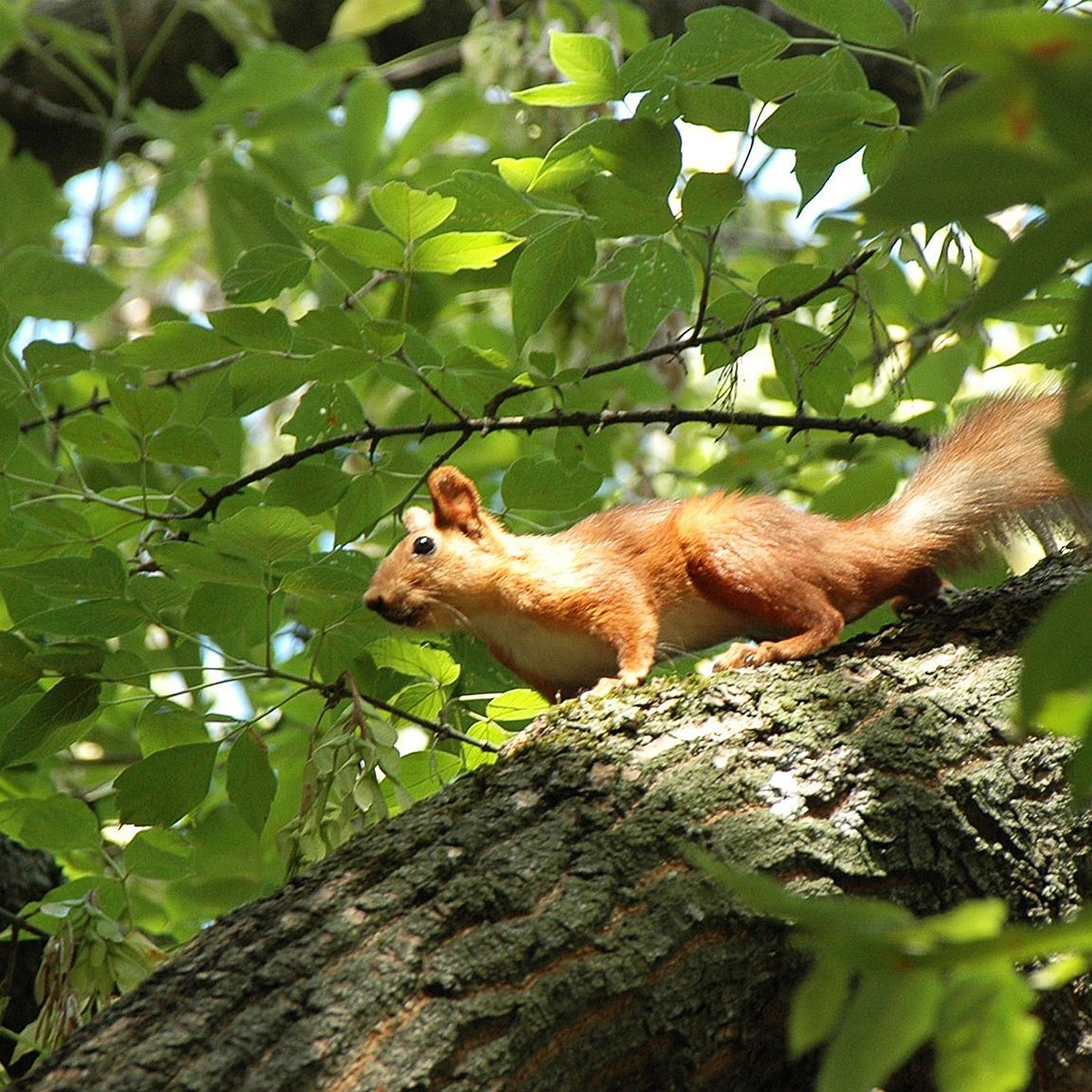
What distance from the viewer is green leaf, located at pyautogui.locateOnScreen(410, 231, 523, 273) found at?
217cm

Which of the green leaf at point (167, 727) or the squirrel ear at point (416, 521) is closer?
the green leaf at point (167, 727)

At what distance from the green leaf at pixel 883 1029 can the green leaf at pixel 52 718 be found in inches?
62.0

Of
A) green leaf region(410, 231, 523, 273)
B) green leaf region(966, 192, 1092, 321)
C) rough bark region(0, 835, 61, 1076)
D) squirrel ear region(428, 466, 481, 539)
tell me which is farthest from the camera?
rough bark region(0, 835, 61, 1076)

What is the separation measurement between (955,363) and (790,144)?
1.32 m

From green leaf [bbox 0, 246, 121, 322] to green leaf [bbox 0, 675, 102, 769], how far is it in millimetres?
1283

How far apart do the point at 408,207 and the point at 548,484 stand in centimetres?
57

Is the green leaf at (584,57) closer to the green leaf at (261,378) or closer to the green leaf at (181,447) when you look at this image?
the green leaf at (261,378)

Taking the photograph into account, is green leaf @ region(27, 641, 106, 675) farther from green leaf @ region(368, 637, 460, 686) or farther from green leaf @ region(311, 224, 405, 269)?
green leaf @ region(311, 224, 405, 269)

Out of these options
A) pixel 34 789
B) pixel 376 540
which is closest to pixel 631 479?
pixel 376 540

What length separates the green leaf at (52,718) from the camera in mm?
2096

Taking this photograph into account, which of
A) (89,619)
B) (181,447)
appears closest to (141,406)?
(181,447)

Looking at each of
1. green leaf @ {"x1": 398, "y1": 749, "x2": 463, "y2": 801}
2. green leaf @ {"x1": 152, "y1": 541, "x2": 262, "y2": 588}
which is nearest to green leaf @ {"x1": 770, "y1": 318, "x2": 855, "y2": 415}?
green leaf @ {"x1": 398, "y1": 749, "x2": 463, "y2": 801}

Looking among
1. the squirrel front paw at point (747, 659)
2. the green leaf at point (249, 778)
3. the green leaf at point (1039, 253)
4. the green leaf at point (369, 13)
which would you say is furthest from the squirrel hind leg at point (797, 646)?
the green leaf at point (369, 13)

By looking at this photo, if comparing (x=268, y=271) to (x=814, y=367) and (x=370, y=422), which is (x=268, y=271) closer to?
(x=370, y=422)
